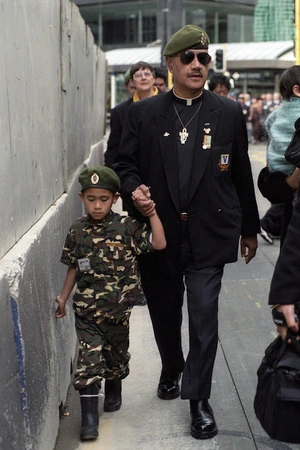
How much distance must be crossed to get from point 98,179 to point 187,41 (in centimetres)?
86

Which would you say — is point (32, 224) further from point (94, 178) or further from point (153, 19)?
point (153, 19)

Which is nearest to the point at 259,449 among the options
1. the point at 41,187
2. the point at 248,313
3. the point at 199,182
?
the point at 199,182

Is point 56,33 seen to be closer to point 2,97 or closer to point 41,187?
point 41,187

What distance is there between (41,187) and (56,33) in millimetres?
1458

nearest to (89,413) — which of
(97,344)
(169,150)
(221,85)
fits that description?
(97,344)

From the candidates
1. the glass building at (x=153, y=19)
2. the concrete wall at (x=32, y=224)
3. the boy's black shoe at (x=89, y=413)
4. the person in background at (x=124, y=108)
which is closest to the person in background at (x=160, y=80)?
the person in background at (x=124, y=108)

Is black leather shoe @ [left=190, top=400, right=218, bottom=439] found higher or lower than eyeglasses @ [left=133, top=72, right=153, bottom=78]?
lower

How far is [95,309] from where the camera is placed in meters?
4.44

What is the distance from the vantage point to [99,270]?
440 cm

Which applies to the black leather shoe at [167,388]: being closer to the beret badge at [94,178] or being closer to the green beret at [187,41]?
the beret badge at [94,178]

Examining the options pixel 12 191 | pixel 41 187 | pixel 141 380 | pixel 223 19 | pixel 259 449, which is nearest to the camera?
pixel 12 191

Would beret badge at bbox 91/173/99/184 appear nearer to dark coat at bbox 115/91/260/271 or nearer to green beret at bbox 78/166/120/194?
green beret at bbox 78/166/120/194

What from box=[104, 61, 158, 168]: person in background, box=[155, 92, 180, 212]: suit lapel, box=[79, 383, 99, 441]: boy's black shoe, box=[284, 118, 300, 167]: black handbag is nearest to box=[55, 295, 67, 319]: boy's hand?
box=[79, 383, 99, 441]: boy's black shoe

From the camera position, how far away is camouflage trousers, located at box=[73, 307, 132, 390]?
448 cm
